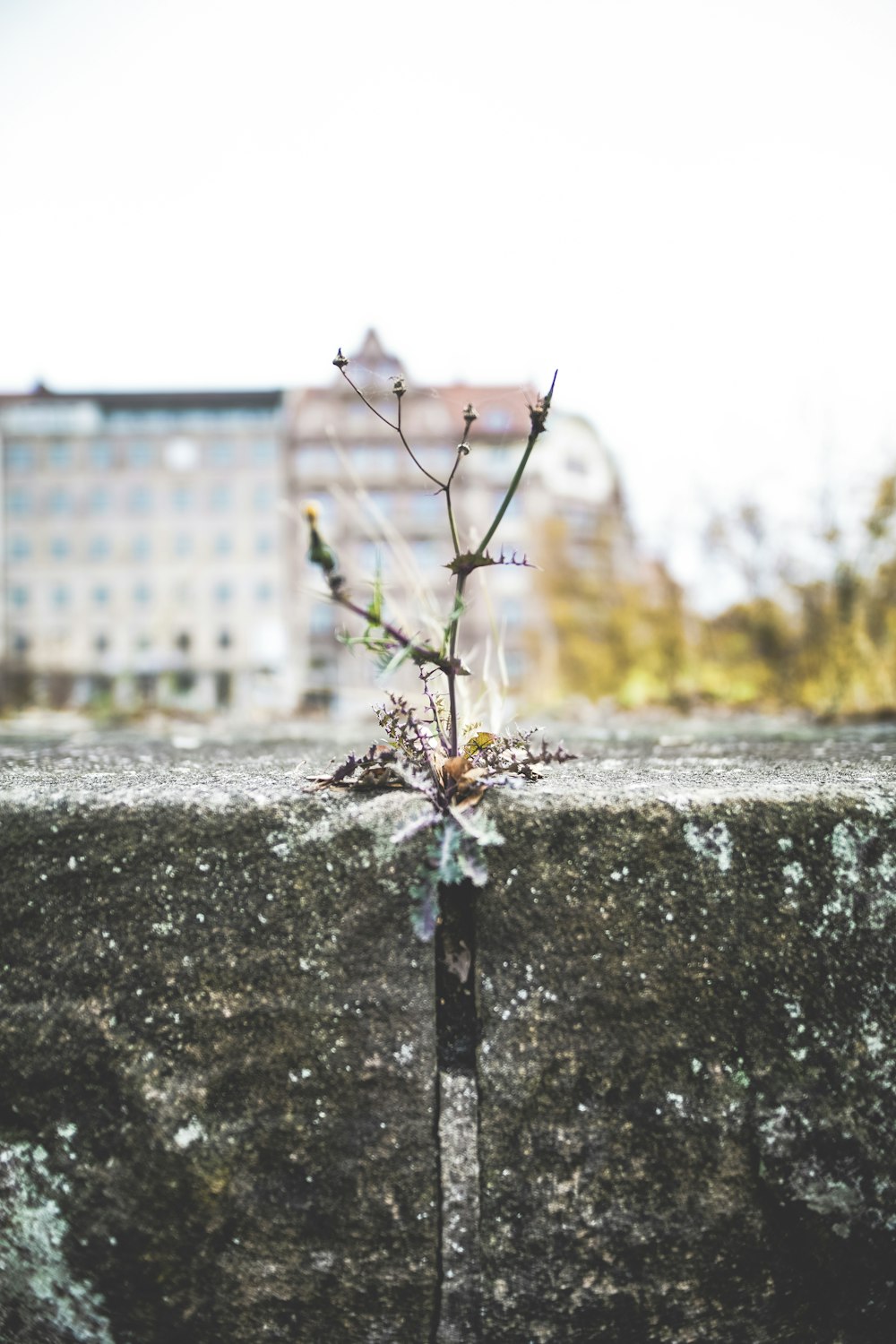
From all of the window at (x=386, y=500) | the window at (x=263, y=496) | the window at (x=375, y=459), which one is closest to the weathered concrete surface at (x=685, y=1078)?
the window at (x=386, y=500)

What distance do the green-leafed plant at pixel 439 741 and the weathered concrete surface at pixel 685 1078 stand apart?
0.22ft

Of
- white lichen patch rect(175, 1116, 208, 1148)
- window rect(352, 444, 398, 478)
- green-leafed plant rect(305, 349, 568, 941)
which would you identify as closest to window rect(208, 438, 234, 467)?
window rect(352, 444, 398, 478)

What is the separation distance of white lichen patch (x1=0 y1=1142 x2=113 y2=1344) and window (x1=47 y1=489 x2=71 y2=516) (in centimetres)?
3933

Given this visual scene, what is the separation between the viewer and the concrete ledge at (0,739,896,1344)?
3.28 feet

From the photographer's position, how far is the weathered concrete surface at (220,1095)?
997 millimetres

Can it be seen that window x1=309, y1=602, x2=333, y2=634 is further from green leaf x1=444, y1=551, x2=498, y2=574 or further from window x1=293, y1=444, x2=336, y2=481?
green leaf x1=444, y1=551, x2=498, y2=574

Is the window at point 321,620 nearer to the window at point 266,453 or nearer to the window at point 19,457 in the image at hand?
the window at point 266,453

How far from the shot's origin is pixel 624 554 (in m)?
10.9

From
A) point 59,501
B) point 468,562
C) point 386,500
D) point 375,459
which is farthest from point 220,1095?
point 59,501

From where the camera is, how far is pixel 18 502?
35.4 metres

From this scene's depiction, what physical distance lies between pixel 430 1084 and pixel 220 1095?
0.92 feet

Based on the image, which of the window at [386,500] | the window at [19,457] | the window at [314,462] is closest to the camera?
the window at [386,500]

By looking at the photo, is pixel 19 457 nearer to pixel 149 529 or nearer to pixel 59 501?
pixel 59 501

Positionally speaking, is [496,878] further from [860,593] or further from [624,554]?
[624,554]
